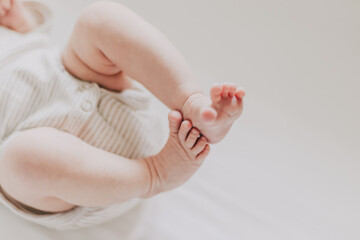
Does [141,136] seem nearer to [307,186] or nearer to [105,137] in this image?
[105,137]

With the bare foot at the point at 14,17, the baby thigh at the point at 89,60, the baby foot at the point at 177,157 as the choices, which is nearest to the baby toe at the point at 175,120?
the baby foot at the point at 177,157

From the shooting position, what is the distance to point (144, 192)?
0.71m

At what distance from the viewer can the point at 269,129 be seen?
0.98 m

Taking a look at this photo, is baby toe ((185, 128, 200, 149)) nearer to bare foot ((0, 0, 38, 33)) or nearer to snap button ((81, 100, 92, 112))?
snap button ((81, 100, 92, 112))

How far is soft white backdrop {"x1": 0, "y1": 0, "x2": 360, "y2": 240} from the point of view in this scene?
84 cm

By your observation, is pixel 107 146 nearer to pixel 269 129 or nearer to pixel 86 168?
pixel 86 168

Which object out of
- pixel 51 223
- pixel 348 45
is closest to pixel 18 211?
pixel 51 223

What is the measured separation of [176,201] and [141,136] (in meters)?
0.18

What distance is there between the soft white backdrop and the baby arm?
0.16m

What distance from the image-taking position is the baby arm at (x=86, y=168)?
650 mm

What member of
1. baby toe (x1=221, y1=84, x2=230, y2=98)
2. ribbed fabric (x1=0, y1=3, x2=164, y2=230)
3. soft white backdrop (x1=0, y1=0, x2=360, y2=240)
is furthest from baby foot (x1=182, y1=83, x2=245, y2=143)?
soft white backdrop (x1=0, y1=0, x2=360, y2=240)

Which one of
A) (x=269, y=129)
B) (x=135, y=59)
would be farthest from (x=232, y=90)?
(x=269, y=129)

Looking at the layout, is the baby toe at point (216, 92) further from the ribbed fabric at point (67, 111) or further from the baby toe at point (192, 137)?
the ribbed fabric at point (67, 111)

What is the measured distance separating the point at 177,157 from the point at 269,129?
364mm
